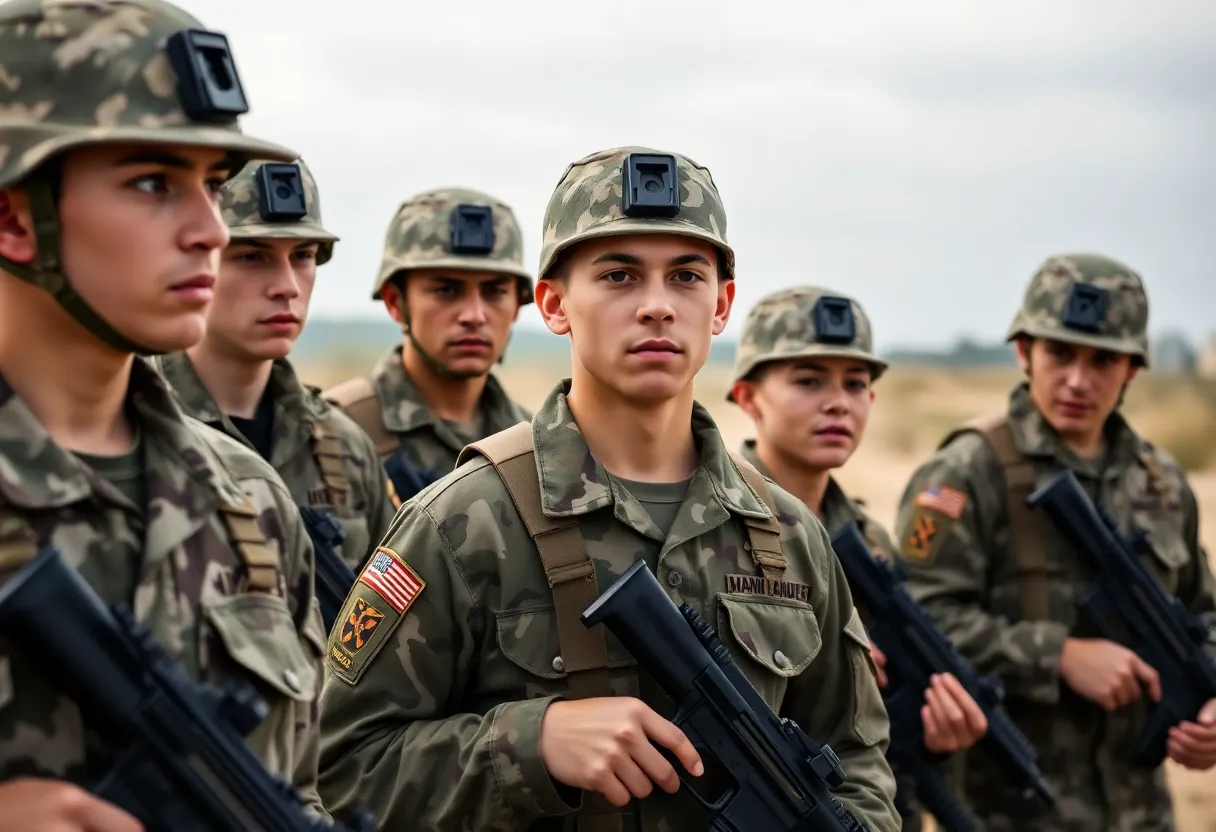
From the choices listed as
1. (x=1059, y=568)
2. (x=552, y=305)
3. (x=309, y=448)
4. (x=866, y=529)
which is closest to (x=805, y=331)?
(x=866, y=529)

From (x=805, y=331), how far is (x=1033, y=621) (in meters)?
1.57

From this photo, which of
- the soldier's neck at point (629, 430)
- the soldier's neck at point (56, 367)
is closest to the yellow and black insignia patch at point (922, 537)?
the soldier's neck at point (629, 430)

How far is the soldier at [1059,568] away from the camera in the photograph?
7.05 meters

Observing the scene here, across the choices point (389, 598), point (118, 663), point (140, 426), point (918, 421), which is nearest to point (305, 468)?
point (389, 598)

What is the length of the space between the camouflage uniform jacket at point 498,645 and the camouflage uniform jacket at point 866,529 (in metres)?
2.50

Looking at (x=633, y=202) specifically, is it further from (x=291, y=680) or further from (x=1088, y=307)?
(x=1088, y=307)


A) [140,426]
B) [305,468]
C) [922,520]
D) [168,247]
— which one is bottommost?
[922,520]

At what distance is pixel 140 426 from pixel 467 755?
3.45 feet

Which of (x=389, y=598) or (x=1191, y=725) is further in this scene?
(x=1191, y=725)

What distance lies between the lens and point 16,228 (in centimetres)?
287

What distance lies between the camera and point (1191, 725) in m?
7.08

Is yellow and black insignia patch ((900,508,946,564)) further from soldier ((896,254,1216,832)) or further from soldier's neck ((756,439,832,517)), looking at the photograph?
soldier's neck ((756,439,832,517))

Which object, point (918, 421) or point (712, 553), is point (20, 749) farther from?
point (918, 421)

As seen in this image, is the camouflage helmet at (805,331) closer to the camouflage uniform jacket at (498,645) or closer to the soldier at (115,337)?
the camouflage uniform jacket at (498,645)
